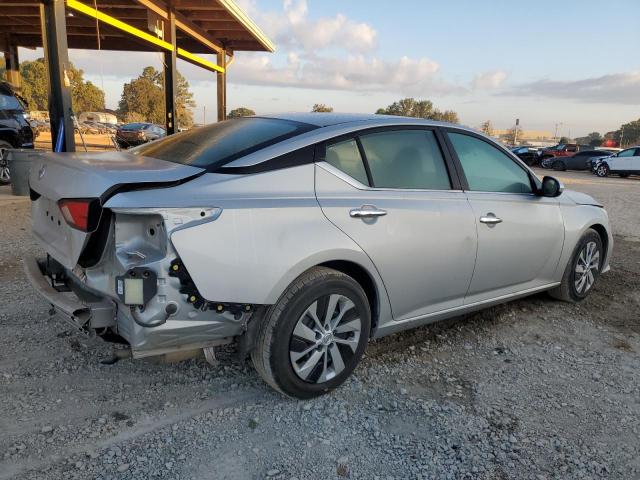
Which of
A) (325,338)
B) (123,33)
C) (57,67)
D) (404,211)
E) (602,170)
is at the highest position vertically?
(123,33)

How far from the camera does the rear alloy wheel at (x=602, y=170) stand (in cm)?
2638

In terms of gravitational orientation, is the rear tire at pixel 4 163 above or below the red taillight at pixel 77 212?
below

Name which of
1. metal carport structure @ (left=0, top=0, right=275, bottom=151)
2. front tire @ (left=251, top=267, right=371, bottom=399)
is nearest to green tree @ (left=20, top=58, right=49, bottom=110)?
metal carport structure @ (left=0, top=0, right=275, bottom=151)

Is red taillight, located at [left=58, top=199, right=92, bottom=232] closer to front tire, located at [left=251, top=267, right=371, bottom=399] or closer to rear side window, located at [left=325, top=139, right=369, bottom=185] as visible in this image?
front tire, located at [left=251, top=267, right=371, bottom=399]

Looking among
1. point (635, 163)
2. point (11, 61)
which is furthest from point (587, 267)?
point (635, 163)

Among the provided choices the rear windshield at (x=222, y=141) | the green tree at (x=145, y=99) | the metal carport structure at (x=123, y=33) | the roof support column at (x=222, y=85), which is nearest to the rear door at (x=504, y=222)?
the rear windshield at (x=222, y=141)

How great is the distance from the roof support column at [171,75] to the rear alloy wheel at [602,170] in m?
22.2

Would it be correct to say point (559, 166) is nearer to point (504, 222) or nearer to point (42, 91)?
point (504, 222)

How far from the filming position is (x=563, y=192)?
4.54 m

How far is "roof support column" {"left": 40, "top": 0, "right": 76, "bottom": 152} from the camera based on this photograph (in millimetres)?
8562

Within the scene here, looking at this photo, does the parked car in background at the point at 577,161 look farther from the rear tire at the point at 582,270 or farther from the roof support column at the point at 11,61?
the rear tire at the point at 582,270

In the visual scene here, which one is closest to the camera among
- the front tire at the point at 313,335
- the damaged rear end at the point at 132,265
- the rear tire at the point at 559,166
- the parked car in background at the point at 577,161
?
the damaged rear end at the point at 132,265

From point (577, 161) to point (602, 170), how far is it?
3.68m

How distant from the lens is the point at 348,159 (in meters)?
3.12
